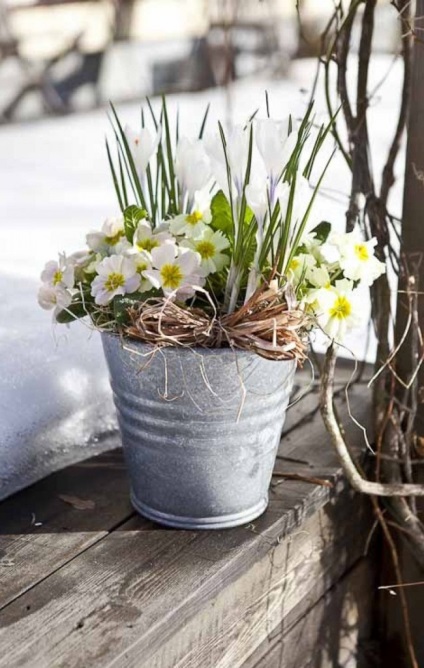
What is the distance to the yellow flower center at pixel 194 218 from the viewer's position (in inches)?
41.4

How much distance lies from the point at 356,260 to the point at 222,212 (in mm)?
170

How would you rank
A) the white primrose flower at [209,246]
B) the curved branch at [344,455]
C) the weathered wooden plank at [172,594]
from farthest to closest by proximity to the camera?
the curved branch at [344,455] < the white primrose flower at [209,246] < the weathered wooden plank at [172,594]

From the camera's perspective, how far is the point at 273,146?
3.12 feet

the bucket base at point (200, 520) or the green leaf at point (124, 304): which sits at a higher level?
the green leaf at point (124, 304)

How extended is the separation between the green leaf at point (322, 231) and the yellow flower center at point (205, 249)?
15 cm

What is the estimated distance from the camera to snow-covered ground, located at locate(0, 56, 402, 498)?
4.17 feet

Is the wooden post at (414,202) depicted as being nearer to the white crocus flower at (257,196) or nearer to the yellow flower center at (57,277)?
the white crocus flower at (257,196)

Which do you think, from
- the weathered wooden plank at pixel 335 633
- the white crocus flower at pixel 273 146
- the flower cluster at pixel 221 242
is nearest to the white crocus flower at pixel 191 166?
the flower cluster at pixel 221 242

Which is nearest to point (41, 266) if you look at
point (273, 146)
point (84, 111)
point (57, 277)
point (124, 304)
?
point (57, 277)

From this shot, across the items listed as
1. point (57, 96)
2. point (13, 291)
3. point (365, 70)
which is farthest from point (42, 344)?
point (57, 96)

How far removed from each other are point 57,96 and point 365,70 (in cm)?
390

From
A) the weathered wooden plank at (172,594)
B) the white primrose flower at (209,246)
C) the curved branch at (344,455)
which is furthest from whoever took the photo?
the curved branch at (344,455)

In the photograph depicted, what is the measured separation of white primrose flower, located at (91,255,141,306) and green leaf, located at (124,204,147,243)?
6 centimetres

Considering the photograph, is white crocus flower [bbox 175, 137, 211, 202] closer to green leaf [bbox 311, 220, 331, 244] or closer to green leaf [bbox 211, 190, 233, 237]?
green leaf [bbox 211, 190, 233, 237]
